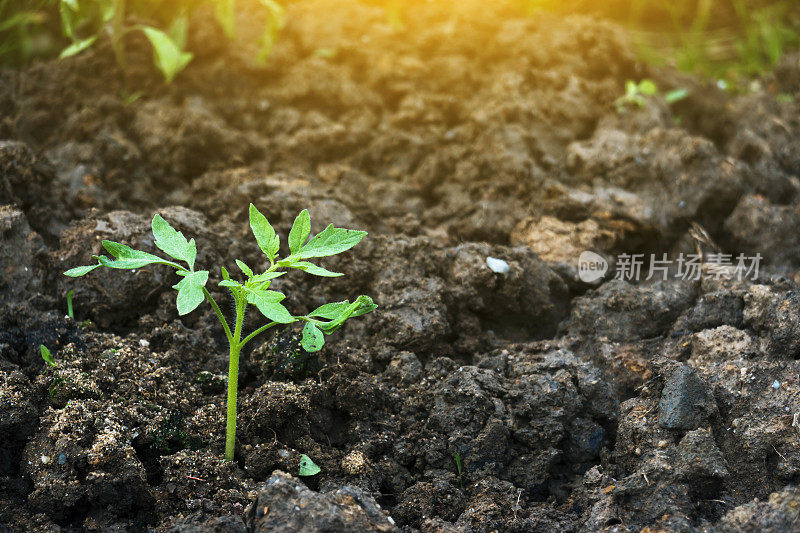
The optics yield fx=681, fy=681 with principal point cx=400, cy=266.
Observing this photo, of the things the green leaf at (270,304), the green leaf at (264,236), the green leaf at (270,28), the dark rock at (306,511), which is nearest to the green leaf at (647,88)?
the green leaf at (270,28)

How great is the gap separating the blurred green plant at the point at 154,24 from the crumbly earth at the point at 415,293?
120 millimetres

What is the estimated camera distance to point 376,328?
2459mm

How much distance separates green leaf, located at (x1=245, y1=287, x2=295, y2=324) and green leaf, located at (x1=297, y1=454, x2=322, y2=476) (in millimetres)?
496

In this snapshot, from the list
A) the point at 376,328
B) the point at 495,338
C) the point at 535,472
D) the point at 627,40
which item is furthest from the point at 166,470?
the point at 627,40

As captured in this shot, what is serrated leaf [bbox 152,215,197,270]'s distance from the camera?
185 centimetres

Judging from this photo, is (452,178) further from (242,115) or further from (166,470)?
(166,470)

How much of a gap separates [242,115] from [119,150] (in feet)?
2.12

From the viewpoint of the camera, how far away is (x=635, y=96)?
139 inches

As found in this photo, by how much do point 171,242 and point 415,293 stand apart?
3.19 feet

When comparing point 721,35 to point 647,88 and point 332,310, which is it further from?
point 332,310

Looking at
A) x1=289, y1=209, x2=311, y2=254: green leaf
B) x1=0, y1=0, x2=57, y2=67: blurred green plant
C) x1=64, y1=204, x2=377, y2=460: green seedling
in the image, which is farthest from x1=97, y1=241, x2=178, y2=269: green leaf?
x1=0, y1=0, x2=57, y2=67: blurred green plant

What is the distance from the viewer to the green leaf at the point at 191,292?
1.66 m

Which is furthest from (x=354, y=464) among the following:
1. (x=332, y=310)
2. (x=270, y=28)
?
(x=270, y=28)

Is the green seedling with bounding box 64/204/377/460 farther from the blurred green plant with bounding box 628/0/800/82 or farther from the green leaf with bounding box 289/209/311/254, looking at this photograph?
the blurred green plant with bounding box 628/0/800/82
